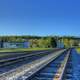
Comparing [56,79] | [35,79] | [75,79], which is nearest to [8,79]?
[35,79]

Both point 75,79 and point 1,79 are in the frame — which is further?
point 75,79

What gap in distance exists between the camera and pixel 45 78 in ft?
58.0

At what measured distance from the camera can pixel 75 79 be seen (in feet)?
57.0

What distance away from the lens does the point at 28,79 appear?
52.1 feet

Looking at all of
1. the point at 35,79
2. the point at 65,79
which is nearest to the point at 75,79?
the point at 65,79

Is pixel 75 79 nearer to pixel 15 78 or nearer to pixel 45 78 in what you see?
pixel 45 78

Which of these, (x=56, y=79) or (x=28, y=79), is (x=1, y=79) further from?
(x=56, y=79)

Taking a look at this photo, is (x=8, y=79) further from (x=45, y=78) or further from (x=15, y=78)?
(x=45, y=78)

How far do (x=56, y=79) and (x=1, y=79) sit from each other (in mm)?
2940

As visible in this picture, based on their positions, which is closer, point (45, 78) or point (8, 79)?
point (8, 79)

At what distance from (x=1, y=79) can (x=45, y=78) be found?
274cm

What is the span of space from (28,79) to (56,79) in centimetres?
174

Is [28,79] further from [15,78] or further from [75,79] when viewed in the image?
[75,79]

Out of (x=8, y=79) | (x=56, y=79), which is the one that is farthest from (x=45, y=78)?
(x=8, y=79)
